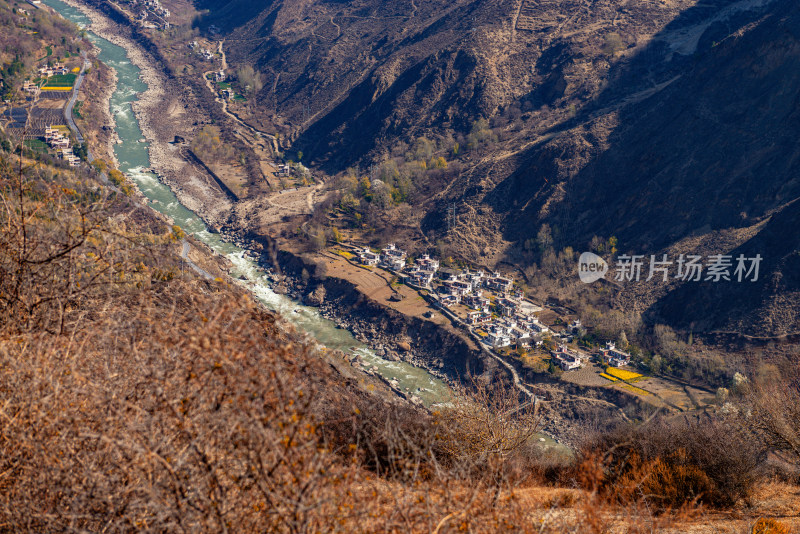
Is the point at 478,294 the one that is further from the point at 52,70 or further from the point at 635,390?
the point at 52,70

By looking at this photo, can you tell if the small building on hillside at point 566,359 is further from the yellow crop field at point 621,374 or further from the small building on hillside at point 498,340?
the small building on hillside at point 498,340

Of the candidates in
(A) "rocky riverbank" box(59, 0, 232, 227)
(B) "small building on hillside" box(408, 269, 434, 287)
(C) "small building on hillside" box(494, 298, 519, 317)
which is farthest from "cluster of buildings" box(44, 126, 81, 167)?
(C) "small building on hillside" box(494, 298, 519, 317)

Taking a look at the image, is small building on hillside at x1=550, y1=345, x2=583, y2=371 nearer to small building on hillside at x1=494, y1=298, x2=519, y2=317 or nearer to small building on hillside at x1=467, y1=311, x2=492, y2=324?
small building on hillside at x1=494, y1=298, x2=519, y2=317

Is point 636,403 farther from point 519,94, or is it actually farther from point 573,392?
point 519,94

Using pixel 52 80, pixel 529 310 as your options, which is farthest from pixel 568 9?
pixel 52 80

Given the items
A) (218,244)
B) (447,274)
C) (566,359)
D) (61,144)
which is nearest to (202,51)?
(61,144)
